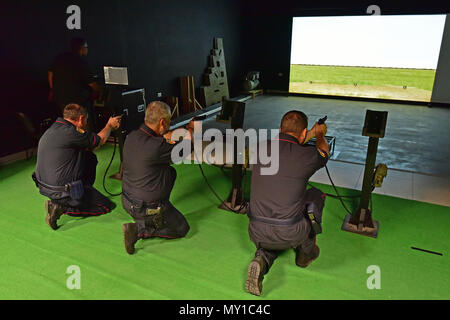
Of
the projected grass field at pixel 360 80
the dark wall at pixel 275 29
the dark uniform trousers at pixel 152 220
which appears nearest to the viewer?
the dark uniform trousers at pixel 152 220

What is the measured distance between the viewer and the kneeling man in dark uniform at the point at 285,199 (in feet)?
7.06

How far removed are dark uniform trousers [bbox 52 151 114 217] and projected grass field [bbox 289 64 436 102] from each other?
36.7ft

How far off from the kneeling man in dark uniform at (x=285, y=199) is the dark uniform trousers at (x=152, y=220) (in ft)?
2.46

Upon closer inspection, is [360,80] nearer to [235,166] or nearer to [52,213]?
[235,166]

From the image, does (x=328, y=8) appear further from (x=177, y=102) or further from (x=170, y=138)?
(x=170, y=138)

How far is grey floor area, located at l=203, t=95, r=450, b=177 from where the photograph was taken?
494 centimetres

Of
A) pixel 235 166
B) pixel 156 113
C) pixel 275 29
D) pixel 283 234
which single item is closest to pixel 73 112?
pixel 156 113

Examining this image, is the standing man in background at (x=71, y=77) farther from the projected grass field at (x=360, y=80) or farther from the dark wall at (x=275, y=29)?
the projected grass field at (x=360, y=80)

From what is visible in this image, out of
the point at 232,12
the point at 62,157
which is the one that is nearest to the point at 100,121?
the point at 62,157

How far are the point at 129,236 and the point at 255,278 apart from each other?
3.27 feet

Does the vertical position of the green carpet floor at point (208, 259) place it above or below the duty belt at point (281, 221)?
below

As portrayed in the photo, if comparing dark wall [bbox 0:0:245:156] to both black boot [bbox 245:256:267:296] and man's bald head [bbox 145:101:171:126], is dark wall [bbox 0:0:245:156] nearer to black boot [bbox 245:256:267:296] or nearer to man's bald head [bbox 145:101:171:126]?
man's bald head [bbox 145:101:171:126]

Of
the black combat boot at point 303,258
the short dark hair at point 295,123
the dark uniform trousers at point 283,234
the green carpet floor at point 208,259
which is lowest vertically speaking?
the green carpet floor at point 208,259

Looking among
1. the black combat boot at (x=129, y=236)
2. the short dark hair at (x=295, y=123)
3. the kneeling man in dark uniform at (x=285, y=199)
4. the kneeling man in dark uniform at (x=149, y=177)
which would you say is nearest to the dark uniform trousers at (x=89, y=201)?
the kneeling man in dark uniform at (x=149, y=177)
